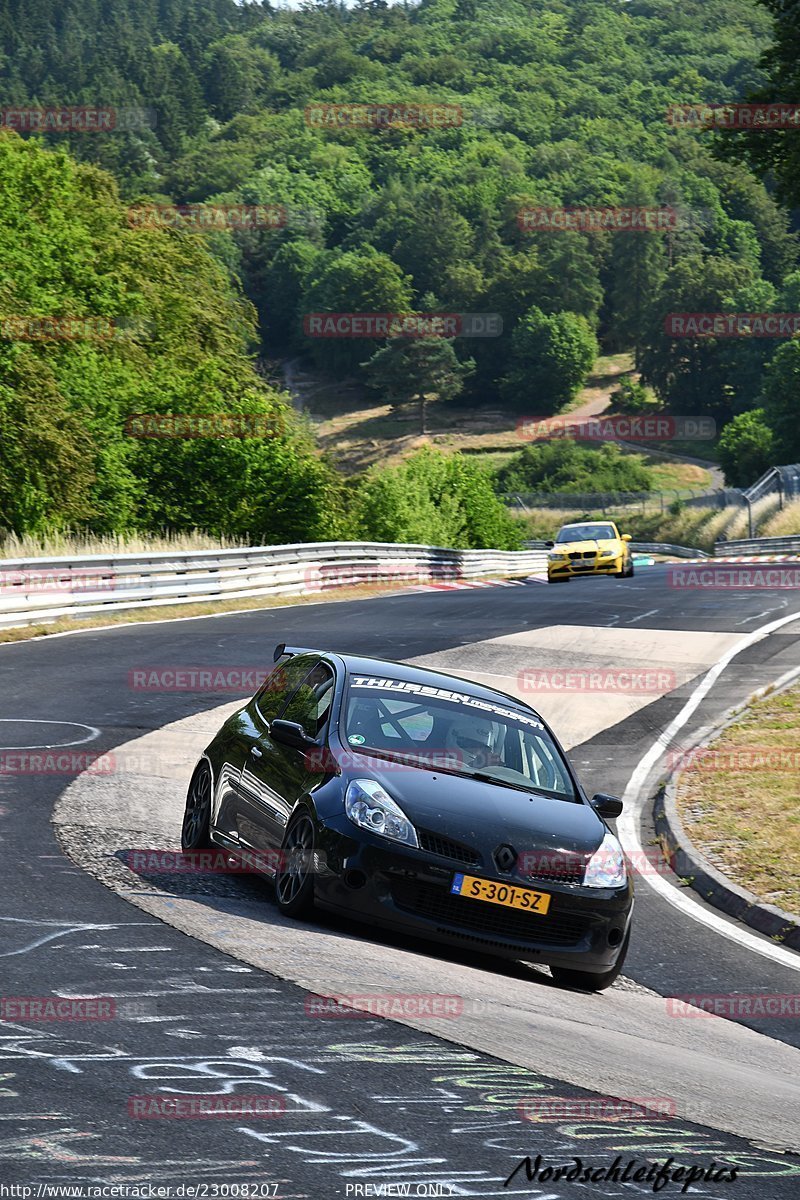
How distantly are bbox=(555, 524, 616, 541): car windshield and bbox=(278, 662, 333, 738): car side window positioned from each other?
108 feet

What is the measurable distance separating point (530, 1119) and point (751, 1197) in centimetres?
81

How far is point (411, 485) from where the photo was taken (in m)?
61.5

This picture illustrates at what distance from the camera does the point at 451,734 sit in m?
8.80

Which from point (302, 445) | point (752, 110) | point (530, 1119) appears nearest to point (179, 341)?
point (302, 445)

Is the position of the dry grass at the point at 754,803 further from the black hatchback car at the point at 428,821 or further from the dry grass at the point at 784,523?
the dry grass at the point at 784,523

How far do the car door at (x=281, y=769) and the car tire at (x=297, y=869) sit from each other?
0.16 meters

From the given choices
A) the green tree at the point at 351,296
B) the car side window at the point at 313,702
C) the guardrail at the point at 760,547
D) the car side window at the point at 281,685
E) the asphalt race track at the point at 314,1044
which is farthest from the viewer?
the green tree at the point at 351,296

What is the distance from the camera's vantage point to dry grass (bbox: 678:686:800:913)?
11.0 m

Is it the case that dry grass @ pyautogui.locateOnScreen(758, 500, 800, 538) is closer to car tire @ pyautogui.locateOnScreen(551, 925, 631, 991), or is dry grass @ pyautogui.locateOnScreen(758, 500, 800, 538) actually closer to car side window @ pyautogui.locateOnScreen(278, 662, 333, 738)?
car side window @ pyautogui.locateOnScreen(278, 662, 333, 738)

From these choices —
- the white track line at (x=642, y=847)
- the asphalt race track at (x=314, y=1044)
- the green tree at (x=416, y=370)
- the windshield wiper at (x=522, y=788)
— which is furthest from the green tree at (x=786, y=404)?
the windshield wiper at (x=522, y=788)

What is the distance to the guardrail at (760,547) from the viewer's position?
5353 centimetres

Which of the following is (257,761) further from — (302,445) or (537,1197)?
(302,445)

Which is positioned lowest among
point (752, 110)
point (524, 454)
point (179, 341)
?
point (524, 454)

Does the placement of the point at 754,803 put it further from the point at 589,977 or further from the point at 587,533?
the point at 587,533
